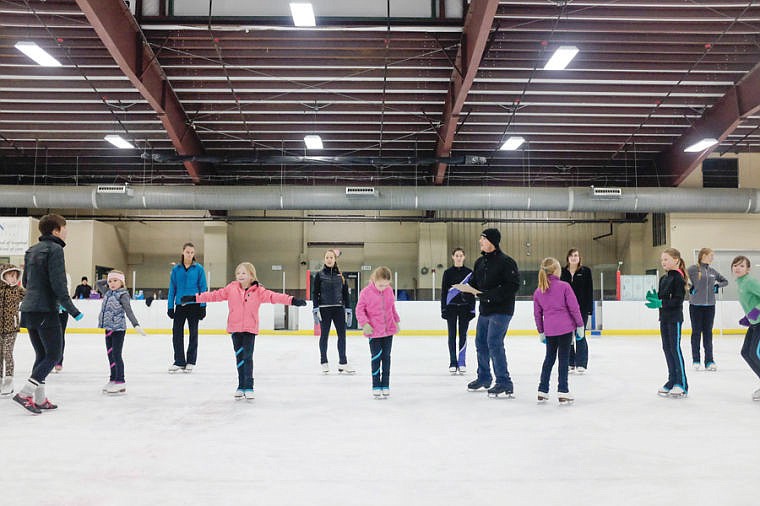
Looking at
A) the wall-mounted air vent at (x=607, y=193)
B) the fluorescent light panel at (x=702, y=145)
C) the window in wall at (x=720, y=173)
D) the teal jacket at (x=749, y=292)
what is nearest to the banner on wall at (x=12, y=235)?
the wall-mounted air vent at (x=607, y=193)

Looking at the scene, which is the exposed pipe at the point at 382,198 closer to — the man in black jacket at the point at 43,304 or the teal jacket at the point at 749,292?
the teal jacket at the point at 749,292

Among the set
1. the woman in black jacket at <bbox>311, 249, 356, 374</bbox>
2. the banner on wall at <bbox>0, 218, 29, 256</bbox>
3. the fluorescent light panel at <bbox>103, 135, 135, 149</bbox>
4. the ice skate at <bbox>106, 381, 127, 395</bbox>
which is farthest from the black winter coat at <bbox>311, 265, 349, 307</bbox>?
the banner on wall at <bbox>0, 218, 29, 256</bbox>

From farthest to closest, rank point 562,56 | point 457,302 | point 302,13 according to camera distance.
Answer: point 562,56
point 302,13
point 457,302

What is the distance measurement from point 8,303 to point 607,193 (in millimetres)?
14235

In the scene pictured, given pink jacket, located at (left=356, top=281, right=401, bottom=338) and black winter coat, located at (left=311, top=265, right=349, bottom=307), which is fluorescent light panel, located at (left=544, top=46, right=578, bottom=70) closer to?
black winter coat, located at (left=311, top=265, right=349, bottom=307)

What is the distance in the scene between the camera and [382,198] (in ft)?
52.3

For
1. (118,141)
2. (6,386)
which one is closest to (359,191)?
(118,141)

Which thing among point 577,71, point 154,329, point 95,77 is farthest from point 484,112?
point 154,329

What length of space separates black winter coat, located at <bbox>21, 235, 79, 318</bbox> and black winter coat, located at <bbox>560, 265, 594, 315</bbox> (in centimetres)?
538

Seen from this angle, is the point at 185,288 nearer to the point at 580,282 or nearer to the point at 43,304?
the point at 43,304

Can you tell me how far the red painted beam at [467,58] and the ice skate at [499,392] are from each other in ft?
21.6

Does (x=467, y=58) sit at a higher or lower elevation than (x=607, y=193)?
higher

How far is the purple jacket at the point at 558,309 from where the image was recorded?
5.11 metres

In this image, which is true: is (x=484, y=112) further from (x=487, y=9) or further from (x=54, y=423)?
(x=54, y=423)
